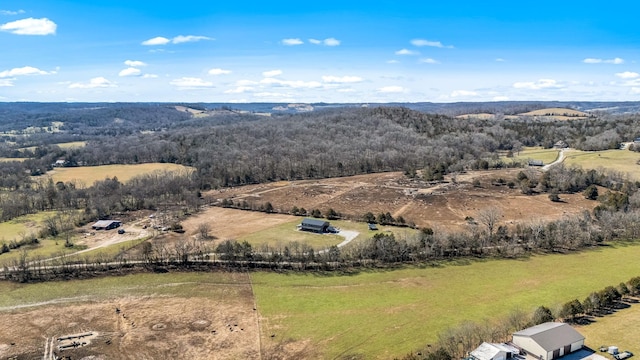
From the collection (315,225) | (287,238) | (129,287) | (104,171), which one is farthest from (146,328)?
(104,171)

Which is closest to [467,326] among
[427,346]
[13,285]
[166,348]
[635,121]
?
[427,346]

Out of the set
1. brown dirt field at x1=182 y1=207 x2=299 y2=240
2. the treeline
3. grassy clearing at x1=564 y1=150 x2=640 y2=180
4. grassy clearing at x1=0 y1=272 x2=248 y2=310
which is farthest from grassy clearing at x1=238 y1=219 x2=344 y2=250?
grassy clearing at x1=564 y1=150 x2=640 y2=180

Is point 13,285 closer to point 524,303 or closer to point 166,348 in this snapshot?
point 166,348

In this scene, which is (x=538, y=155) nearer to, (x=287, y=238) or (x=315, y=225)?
(x=315, y=225)

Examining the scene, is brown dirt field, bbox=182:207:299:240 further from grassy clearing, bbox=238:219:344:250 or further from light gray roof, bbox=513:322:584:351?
light gray roof, bbox=513:322:584:351

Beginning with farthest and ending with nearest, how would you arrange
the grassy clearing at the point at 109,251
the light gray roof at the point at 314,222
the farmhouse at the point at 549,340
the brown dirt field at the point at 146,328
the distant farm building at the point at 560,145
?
1. the distant farm building at the point at 560,145
2. the light gray roof at the point at 314,222
3. the grassy clearing at the point at 109,251
4. the brown dirt field at the point at 146,328
5. the farmhouse at the point at 549,340

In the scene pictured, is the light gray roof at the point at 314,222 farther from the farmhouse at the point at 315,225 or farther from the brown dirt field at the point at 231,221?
the brown dirt field at the point at 231,221

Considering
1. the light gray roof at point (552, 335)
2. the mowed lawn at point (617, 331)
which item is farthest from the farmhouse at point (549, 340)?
the mowed lawn at point (617, 331)
